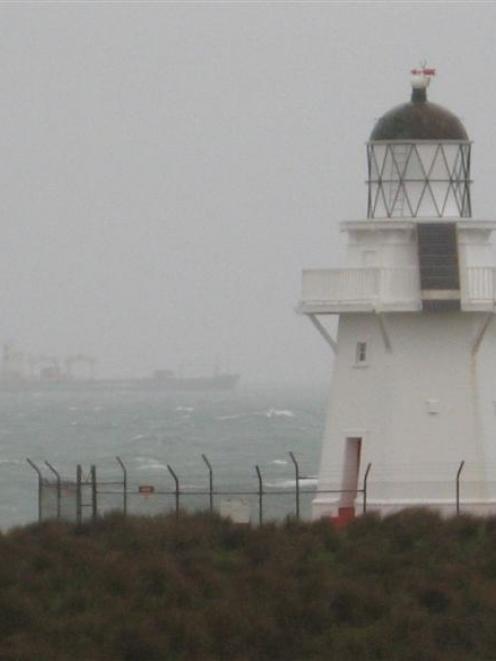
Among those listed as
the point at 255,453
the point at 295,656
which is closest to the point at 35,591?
the point at 295,656

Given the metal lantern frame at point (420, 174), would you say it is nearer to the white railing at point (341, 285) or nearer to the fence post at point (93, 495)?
the white railing at point (341, 285)

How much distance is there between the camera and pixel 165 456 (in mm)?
88625

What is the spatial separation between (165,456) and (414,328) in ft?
197

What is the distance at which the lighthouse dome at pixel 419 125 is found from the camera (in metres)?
28.9

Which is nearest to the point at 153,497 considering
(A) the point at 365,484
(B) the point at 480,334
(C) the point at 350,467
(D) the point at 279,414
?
(C) the point at 350,467

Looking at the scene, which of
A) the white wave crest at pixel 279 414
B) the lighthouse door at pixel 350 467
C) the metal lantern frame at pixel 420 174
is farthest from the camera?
the white wave crest at pixel 279 414

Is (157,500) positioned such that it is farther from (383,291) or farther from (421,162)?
(421,162)

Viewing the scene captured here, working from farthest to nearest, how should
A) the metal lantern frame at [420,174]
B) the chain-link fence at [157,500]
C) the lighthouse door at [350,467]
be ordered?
the lighthouse door at [350,467], the metal lantern frame at [420,174], the chain-link fence at [157,500]

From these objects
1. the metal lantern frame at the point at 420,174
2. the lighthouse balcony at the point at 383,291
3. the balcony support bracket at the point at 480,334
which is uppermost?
the metal lantern frame at the point at 420,174

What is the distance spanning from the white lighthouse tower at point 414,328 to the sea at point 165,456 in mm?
1347

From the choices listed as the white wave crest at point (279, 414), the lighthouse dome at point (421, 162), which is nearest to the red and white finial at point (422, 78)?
the lighthouse dome at point (421, 162)

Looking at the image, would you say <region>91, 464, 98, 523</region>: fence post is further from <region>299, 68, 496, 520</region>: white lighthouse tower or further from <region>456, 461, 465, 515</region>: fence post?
<region>456, 461, 465, 515</region>: fence post

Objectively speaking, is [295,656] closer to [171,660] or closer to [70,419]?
[171,660]

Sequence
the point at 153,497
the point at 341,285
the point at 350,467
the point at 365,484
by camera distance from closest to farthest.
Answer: the point at 365,484, the point at 341,285, the point at 350,467, the point at 153,497
